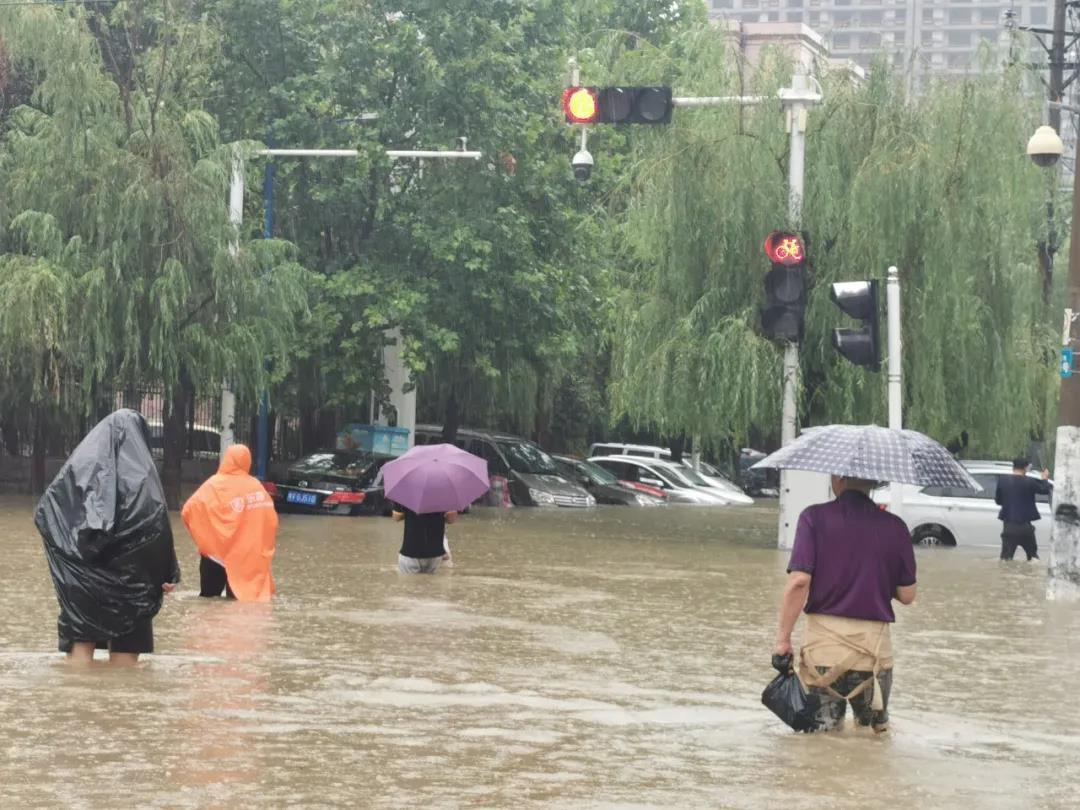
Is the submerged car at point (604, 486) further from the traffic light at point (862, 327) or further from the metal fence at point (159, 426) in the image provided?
the traffic light at point (862, 327)

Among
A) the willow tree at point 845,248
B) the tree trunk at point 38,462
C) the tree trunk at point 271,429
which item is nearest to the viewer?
the willow tree at point 845,248

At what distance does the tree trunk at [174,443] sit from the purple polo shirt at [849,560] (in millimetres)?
24589

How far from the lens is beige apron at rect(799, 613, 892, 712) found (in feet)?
32.1

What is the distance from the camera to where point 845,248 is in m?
29.1

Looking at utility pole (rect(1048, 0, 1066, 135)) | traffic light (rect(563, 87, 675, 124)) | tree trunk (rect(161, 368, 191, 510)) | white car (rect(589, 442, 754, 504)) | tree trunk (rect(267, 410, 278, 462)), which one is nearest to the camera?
traffic light (rect(563, 87, 675, 124))

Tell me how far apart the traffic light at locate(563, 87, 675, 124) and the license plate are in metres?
17.7

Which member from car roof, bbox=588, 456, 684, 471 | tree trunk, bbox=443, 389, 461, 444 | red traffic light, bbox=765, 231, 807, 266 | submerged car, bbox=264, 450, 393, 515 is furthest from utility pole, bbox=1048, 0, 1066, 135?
red traffic light, bbox=765, 231, 807, 266

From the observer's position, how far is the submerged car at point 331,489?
3562 cm

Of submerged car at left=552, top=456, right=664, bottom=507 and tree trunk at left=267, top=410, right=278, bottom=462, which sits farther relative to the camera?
submerged car at left=552, top=456, right=664, bottom=507

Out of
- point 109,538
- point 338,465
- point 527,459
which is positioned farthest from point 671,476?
point 109,538

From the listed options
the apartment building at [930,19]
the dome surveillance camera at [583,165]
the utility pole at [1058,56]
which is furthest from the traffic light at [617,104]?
the apartment building at [930,19]

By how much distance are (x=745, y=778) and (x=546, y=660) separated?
4.85 metres

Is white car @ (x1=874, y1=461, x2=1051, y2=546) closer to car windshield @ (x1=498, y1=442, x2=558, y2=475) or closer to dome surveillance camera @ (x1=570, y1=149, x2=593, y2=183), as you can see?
dome surveillance camera @ (x1=570, y1=149, x2=593, y2=183)

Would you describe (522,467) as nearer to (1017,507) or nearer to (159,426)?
(159,426)
